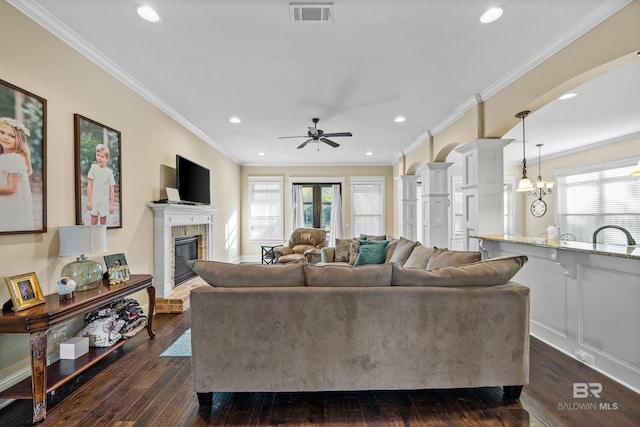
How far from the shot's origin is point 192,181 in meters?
4.98

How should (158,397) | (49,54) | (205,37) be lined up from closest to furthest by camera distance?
(158,397), (49,54), (205,37)

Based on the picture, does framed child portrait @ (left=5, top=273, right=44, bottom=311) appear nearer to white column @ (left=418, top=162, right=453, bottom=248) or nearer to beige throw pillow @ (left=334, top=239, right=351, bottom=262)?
beige throw pillow @ (left=334, top=239, right=351, bottom=262)

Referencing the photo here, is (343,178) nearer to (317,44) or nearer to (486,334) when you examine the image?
(317,44)

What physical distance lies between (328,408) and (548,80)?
334 cm

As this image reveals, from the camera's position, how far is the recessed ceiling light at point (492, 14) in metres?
2.29

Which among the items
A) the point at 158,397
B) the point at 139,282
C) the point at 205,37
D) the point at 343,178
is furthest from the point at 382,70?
the point at 343,178

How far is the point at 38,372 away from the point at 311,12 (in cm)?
296

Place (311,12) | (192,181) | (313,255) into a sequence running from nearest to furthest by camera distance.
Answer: (311,12), (192,181), (313,255)

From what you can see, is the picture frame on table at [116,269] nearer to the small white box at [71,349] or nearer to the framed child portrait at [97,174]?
the framed child portrait at [97,174]

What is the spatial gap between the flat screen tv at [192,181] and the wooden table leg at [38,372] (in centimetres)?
286

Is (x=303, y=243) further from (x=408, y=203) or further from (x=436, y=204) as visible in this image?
(x=436, y=204)

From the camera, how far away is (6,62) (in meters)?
2.12

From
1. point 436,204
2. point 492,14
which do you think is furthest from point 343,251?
point 492,14
